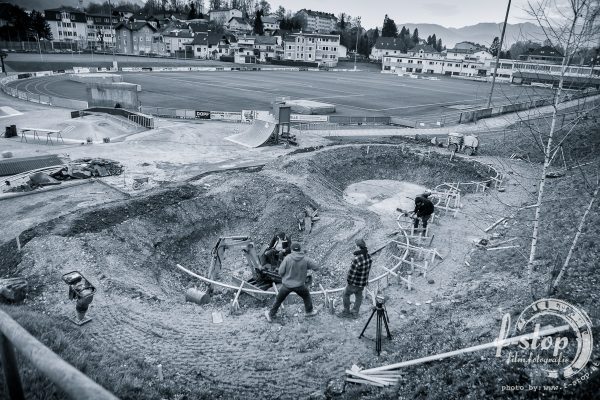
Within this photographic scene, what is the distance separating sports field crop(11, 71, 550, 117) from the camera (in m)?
48.3

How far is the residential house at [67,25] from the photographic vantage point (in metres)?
139

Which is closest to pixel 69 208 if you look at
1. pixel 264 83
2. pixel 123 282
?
pixel 123 282

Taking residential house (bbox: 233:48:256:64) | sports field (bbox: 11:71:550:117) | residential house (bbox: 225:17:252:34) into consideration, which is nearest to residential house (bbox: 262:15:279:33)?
residential house (bbox: 225:17:252:34)

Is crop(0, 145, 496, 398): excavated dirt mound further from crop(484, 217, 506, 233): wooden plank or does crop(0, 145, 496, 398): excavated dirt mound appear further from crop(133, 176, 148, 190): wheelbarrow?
crop(484, 217, 506, 233): wooden plank

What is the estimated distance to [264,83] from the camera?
231 ft

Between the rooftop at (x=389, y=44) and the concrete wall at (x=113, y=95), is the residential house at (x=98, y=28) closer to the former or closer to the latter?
the rooftop at (x=389, y=44)

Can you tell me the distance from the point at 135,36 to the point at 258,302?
14094 cm

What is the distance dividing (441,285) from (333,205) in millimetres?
7694

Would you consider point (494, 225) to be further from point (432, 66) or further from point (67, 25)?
point (67, 25)

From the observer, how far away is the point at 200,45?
12131cm

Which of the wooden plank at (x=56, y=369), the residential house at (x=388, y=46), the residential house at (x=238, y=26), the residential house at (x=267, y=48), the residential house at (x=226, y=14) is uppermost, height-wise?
the residential house at (x=226, y=14)

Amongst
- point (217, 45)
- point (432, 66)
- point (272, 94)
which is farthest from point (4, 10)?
point (432, 66)

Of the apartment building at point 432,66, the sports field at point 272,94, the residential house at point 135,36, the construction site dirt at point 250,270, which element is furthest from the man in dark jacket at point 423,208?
the residential house at point 135,36

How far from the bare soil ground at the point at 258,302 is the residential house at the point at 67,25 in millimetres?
152248
